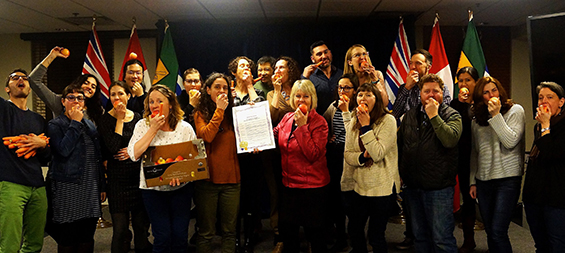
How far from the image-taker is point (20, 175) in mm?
2770

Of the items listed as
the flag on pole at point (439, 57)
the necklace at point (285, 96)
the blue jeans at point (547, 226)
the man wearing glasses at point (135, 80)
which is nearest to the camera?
the blue jeans at point (547, 226)

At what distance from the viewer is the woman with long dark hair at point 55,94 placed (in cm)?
315

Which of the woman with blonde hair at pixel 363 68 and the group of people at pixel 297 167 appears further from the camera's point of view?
the woman with blonde hair at pixel 363 68

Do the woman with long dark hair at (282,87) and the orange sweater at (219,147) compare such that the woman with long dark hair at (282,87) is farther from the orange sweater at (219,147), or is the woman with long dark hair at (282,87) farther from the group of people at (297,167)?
the orange sweater at (219,147)

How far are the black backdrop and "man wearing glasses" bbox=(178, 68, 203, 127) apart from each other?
99.2 inches

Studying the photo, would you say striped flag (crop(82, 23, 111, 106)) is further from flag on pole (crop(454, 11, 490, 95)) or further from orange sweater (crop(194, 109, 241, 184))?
flag on pole (crop(454, 11, 490, 95))

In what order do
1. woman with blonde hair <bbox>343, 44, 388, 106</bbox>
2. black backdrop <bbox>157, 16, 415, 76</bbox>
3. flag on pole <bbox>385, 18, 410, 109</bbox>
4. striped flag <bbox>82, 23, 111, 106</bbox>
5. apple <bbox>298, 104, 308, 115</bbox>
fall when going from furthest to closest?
black backdrop <bbox>157, 16, 415, 76</bbox> → flag on pole <bbox>385, 18, 410, 109</bbox> → striped flag <bbox>82, 23, 111, 106</bbox> → woman with blonde hair <bbox>343, 44, 388, 106</bbox> → apple <bbox>298, 104, 308, 115</bbox>

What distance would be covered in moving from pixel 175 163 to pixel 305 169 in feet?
3.11

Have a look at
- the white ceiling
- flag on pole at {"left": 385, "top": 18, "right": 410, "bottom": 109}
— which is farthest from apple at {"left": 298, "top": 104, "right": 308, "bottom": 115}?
flag on pole at {"left": 385, "top": 18, "right": 410, "bottom": 109}

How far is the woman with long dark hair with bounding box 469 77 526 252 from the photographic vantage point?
9.15 feet

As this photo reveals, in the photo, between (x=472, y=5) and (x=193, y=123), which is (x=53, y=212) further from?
(x=472, y=5)

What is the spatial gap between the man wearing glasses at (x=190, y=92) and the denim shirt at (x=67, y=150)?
837 millimetres

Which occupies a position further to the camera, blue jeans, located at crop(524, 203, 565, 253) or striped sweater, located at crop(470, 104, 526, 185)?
striped sweater, located at crop(470, 104, 526, 185)

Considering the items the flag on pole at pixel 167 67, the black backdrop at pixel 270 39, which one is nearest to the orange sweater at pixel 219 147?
the flag on pole at pixel 167 67
